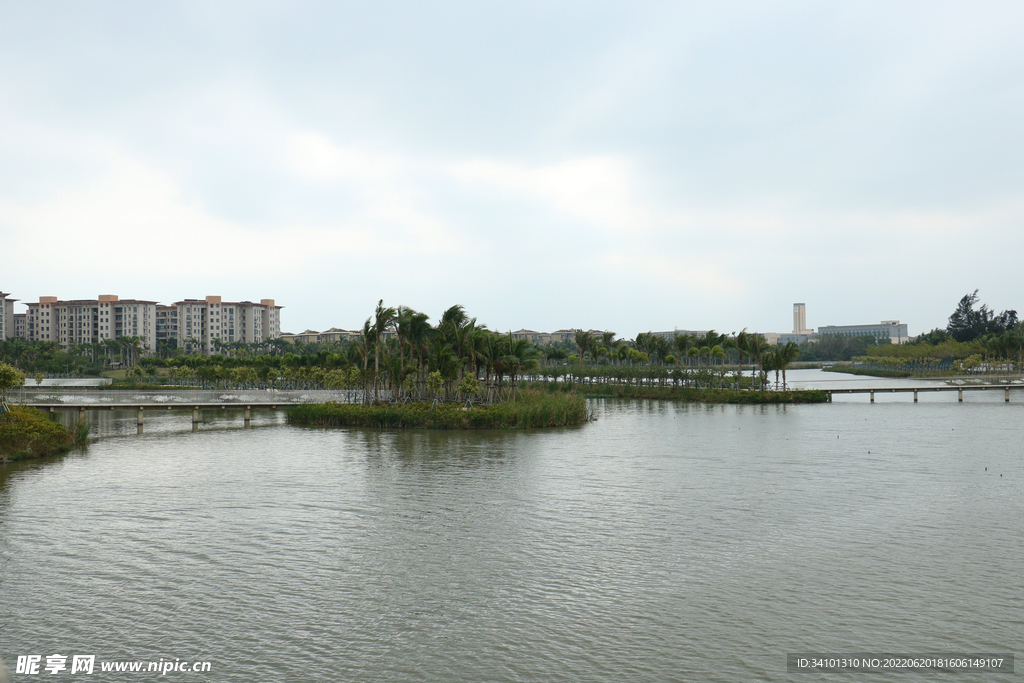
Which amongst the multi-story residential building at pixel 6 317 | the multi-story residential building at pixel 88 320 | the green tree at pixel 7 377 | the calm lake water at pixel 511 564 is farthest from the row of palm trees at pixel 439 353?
the multi-story residential building at pixel 6 317

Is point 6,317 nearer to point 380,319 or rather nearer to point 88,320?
point 88,320

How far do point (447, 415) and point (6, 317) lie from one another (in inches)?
7654

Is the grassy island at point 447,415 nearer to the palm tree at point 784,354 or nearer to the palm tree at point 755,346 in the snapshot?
the palm tree at point 784,354

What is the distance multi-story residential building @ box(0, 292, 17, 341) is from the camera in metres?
186

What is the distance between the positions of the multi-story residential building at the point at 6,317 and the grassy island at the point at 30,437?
7168 inches

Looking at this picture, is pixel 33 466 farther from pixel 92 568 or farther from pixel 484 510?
pixel 484 510

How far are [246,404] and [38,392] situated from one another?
26035mm

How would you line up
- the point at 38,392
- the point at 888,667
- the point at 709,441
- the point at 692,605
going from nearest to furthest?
the point at 888,667 → the point at 692,605 → the point at 709,441 → the point at 38,392

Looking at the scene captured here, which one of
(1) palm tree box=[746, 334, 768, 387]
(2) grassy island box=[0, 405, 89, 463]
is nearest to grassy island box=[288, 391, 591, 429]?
(2) grassy island box=[0, 405, 89, 463]

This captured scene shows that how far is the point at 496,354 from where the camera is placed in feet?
179

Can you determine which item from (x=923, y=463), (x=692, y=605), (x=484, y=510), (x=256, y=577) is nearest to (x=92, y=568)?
(x=256, y=577)

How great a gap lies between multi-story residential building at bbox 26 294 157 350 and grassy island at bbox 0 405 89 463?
15939 cm

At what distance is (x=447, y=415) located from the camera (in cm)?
4950

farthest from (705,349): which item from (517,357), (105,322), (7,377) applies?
(105,322)
